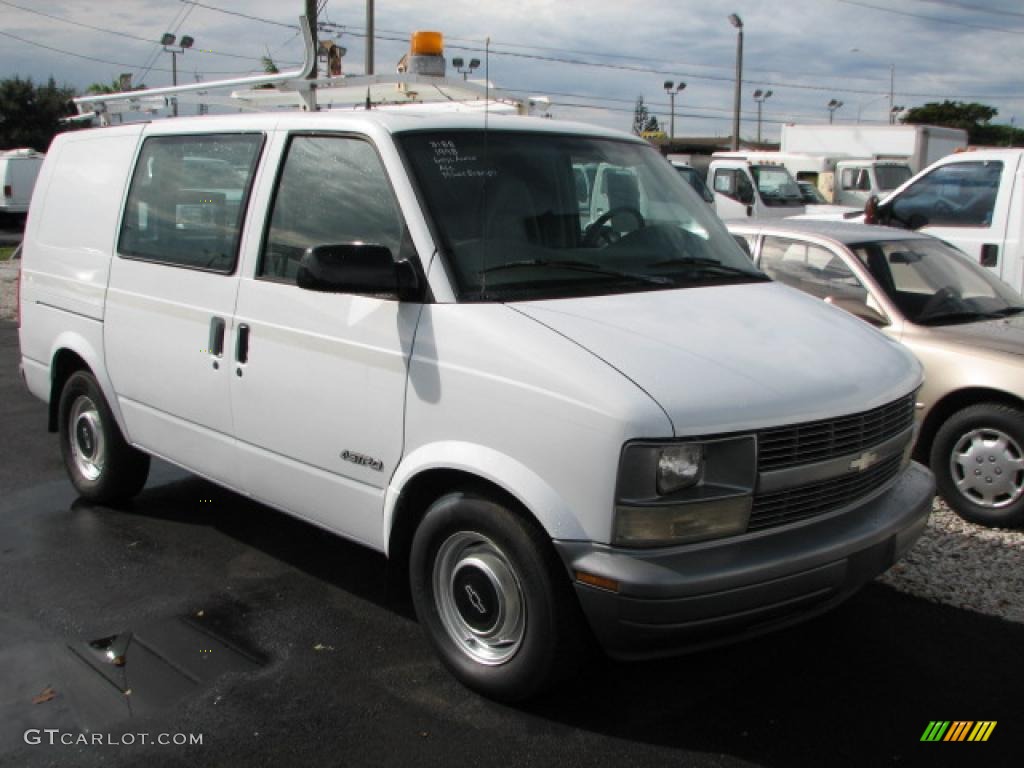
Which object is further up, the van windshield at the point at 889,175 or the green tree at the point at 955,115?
the green tree at the point at 955,115

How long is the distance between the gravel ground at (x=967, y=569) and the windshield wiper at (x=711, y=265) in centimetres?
138

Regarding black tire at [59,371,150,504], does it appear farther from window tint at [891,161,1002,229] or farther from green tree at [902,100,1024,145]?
green tree at [902,100,1024,145]

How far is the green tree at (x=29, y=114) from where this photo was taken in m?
51.8

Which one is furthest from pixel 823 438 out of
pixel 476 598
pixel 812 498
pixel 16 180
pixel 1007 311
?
pixel 16 180

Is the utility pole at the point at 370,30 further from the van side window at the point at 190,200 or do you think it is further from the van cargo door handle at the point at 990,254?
the van side window at the point at 190,200

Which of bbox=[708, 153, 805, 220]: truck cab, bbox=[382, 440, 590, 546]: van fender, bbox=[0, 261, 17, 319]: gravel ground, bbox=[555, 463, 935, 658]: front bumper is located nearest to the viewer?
bbox=[555, 463, 935, 658]: front bumper

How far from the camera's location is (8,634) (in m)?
4.25

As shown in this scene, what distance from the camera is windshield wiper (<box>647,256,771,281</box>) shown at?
4.30 metres

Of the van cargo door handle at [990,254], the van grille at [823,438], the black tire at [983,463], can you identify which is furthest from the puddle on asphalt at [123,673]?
the van cargo door handle at [990,254]

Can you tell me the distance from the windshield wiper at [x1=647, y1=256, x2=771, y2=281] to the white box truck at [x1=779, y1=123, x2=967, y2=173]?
25294 mm

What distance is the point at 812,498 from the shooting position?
137 inches

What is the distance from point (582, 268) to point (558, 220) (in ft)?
0.88

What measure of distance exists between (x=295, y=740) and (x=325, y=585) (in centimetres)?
135

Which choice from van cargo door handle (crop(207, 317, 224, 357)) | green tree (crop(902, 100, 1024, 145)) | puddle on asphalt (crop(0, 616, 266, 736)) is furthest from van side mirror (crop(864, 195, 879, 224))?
green tree (crop(902, 100, 1024, 145))
